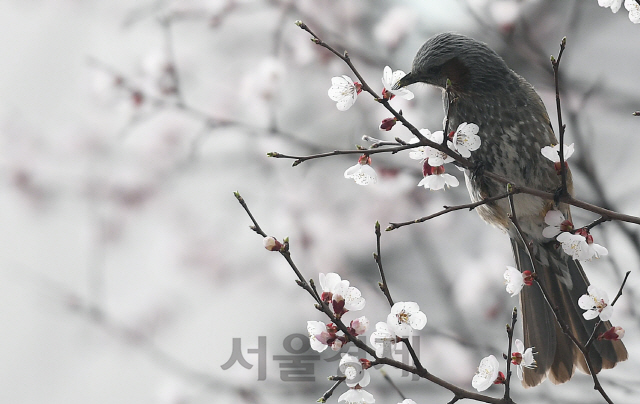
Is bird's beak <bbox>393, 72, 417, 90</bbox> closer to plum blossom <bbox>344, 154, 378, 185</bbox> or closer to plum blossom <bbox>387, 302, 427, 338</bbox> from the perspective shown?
plum blossom <bbox>344, 154, 378, 185</bbox>

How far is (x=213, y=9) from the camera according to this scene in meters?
3.63

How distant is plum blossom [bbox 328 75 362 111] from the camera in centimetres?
126

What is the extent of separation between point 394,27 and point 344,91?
110 inches

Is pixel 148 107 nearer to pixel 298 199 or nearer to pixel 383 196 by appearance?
pixel 298 199

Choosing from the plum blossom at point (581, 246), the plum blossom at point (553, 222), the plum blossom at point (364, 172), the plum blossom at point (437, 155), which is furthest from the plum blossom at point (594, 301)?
the plum blossom at point (364, 172)

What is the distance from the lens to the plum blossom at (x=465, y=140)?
4.19ft

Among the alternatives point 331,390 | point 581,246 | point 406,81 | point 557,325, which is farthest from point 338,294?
point 557,325

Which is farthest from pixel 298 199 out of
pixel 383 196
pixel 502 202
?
pixel 502 202

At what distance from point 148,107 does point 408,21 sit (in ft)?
5.95

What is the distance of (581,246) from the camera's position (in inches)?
49.6

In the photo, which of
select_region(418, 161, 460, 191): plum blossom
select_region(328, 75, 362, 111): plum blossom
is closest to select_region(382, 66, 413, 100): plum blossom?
select_region(328, 75, 362, 111): plum blossom

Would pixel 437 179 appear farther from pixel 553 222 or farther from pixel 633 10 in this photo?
pixel 633 10

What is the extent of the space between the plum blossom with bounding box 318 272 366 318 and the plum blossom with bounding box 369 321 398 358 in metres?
0.06

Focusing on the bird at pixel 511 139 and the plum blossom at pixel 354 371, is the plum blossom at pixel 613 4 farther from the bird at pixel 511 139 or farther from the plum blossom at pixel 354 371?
the plum blossom at pixel 354 371
